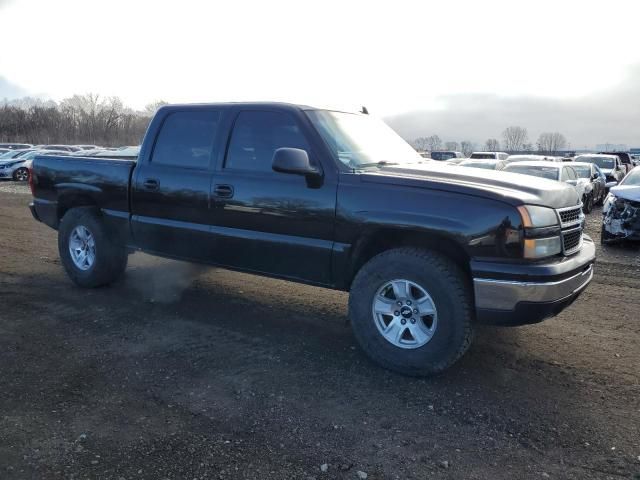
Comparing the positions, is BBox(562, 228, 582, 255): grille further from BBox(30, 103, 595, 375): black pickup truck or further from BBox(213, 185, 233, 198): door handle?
BBox(213, 185, 233, 198): door handle

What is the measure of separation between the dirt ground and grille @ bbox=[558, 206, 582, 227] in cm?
112

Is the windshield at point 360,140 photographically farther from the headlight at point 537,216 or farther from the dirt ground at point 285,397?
the dirt ground at point 285,397

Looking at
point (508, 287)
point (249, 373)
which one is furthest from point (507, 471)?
point (249, 373)

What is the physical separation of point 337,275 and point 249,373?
1038 millimetres

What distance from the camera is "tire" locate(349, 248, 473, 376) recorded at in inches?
149

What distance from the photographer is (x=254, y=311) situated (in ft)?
17.9

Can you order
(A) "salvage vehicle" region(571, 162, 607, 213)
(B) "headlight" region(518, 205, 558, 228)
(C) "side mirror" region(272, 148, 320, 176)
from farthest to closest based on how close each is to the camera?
1. (A) "salvage vehicle" region(571, 162, 607, 213)
2. (C) "side mirror" region(272, 148, 320, 176)
3. (B) "headlight" region(518, 205, 558, 228)

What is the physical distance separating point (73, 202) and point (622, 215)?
8.71 meters

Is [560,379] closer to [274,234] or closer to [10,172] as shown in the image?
[274,234]

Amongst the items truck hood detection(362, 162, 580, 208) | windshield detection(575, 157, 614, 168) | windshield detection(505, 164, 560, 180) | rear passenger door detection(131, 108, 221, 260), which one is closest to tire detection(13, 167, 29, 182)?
windshield detection(505, 164, 560, 180)

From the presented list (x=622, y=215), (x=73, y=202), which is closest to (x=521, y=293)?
(x=73, y=202)

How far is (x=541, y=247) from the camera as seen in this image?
11.9 feet

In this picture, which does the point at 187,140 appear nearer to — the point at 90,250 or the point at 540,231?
the point at 90,250

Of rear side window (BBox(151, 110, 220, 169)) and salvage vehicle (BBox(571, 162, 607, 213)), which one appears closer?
rear side window (BBox(151, 110, 220, 169))
